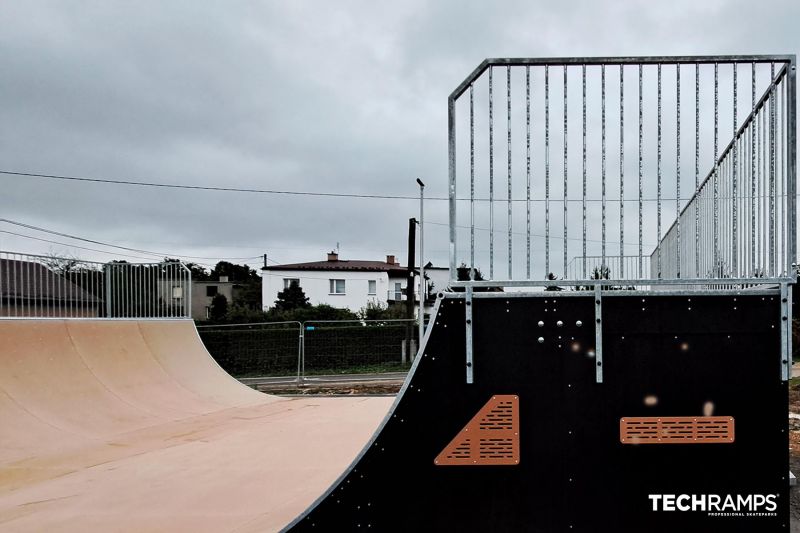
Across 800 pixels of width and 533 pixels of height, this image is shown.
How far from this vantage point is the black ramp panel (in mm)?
2479

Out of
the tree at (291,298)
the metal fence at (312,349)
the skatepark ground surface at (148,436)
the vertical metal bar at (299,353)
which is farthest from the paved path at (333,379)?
the tree at (291,298)

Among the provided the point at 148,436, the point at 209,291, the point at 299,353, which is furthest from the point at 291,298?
the point at 148,436

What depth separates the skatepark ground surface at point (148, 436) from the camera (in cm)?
367

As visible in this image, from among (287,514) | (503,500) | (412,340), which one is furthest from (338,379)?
(503,500)

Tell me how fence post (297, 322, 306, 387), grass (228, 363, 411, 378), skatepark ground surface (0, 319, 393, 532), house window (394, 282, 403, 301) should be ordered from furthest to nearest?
house window (394, 282, 403, 301), grass (228, 363, 411, 378), fence post (297, 322, 306, 387), skatepark ground surface (0, 319, 393, 532)

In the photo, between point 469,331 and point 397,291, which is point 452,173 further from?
point 397,291

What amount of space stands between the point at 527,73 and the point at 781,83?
124 centimetres

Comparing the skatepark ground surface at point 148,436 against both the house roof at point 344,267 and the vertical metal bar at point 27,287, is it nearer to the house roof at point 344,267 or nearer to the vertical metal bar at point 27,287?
the vertical metal bar at point 27,287

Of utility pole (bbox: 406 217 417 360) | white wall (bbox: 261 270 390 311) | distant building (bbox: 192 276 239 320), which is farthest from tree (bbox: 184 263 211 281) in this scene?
utility pole (bbox: 406 217 417 360)

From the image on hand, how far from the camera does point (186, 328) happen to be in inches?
444

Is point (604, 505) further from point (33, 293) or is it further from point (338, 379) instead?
point (338, 379)

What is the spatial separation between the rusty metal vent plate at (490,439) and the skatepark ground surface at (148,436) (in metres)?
1.34

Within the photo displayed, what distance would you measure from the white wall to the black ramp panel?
41.5 metres

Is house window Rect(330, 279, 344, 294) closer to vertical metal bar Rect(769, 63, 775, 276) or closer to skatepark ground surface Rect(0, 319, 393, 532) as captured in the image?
skatepark ground surface Rect(0, 319, 393, 532)
